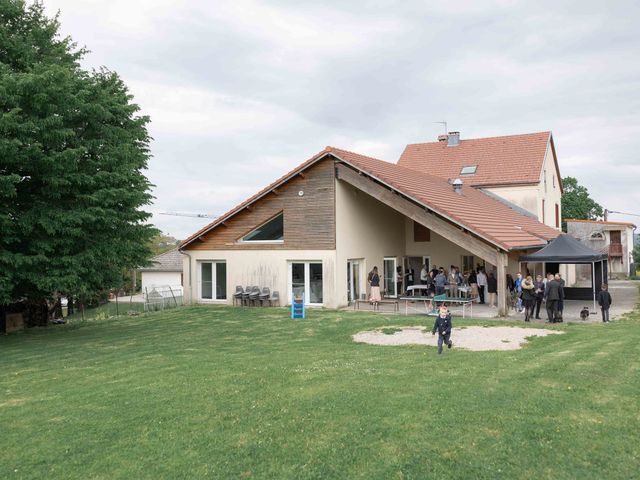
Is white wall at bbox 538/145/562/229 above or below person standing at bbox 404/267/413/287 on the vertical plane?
above

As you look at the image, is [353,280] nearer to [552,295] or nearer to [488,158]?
[552,295]

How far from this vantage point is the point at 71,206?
15.9 metres

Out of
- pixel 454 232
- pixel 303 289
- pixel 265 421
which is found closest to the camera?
pixel 265 421

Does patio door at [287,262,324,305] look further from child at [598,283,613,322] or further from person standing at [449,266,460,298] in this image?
child at [598,283,613,322]

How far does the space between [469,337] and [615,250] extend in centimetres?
4342

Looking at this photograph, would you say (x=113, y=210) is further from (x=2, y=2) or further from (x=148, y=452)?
(x=148, y=452)

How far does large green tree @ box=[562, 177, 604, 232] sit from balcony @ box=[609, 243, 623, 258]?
67.4ft

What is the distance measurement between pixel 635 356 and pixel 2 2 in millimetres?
19624

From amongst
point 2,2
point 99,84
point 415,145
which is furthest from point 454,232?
point 415,145

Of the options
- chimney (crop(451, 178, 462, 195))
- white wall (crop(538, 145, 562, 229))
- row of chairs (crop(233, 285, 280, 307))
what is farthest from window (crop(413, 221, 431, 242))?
white wall (crop(538, 145, 562, 229))

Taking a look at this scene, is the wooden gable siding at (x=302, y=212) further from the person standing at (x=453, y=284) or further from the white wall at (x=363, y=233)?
the person standing at (x=453, y=284)

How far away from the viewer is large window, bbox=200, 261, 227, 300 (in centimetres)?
2528

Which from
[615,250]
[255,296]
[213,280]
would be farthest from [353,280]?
[615,250]

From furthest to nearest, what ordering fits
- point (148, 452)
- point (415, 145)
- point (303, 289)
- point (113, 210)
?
1. point (415, 145)
2. point (303, 289)
3. point (113, 210)
4. point (148, 452)
